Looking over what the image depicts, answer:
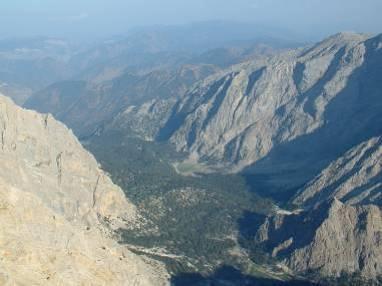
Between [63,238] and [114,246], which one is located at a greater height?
[63,238]

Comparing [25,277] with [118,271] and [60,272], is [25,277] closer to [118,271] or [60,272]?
[60,272]

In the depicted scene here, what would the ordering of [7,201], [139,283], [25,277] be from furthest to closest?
[139,283]
[7,201]
[25,277]

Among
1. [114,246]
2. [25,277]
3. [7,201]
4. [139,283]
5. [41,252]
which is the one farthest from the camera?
[114,246]

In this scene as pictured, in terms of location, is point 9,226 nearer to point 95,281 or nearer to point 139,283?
point 95,281

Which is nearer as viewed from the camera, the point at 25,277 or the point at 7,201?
the point at 25,277

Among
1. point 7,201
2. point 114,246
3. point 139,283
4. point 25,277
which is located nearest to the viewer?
point 25,277

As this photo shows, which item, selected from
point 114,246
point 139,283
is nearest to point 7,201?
point 139,283

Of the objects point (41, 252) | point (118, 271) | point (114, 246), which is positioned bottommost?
point (114, 246)

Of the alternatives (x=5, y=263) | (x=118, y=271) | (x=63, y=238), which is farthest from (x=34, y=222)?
(x=5, y=263)

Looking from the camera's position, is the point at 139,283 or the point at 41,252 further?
the point at 139,283
